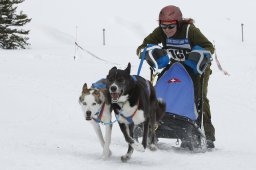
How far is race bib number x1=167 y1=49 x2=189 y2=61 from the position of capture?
6.66 m

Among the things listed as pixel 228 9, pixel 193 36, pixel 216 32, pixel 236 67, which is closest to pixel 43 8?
pixel 216 32

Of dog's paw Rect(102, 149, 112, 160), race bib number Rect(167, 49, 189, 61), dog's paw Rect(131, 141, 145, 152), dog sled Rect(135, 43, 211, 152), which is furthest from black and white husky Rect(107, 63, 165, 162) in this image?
race bib number Rect(167, 49, 189, 61)

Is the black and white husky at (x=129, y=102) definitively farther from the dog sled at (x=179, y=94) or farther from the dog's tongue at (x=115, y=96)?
the dog sled at (x=179, y=94)

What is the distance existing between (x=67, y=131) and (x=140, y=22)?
37727 mm

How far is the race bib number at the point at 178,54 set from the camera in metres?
6.66

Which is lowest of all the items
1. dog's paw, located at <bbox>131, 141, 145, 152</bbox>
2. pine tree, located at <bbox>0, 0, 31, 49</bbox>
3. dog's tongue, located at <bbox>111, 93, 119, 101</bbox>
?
dog's paw, located at <bbox>131, 141, 145, 152</bbox>

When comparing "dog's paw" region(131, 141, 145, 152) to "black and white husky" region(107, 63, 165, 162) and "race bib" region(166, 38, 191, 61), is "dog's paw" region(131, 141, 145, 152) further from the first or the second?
"race bib" region(166, 38, 191, 61)

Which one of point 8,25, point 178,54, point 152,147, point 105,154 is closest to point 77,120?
point 178,54

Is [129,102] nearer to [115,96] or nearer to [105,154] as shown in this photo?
[115,96]

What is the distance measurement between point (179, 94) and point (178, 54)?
52cm

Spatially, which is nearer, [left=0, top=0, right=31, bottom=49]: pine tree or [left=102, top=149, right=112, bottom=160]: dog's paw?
[left=102, top=149, right=112, bottom=160]: dog's paw

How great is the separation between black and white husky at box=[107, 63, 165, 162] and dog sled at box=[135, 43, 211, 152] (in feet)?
2.02

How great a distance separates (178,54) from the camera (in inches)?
263

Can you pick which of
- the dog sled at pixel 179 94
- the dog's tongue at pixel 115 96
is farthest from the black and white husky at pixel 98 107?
the dog sled at pixel 179 94
